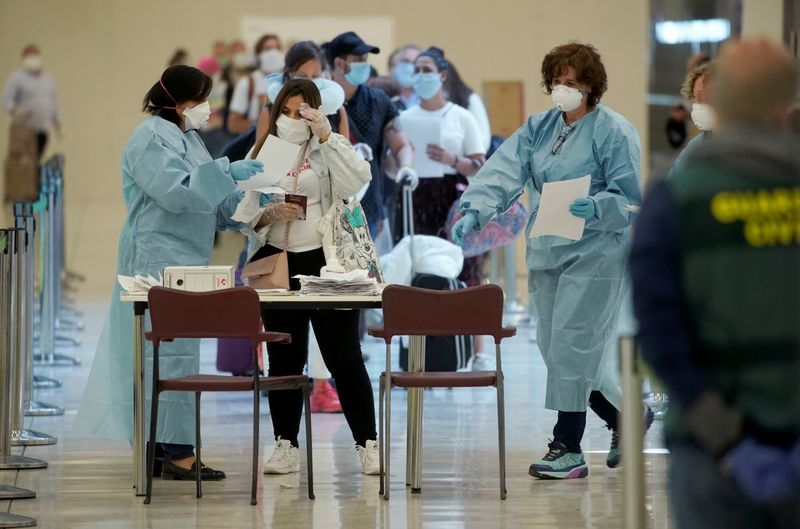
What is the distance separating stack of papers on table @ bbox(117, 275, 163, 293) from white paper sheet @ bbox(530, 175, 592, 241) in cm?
134

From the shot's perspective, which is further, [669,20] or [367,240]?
[669,20]

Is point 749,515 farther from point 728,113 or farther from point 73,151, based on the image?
point 73,151

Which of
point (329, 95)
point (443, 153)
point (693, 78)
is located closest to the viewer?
point (693, 78)

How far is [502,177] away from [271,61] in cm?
602

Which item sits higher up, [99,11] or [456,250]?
[99,11]

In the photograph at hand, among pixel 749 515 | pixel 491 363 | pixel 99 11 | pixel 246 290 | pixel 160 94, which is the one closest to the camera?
pixel 749 515

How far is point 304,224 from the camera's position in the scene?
5027 millimetres

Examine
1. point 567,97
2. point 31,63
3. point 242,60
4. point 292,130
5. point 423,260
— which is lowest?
point 423,260

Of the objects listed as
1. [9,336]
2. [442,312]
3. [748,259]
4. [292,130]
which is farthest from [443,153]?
[748,259]

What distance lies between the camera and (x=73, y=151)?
1752 centimetres

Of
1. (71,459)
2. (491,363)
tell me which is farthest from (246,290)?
(491,363)

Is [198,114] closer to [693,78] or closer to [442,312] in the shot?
[442,312]

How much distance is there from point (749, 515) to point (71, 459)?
3.62 metres

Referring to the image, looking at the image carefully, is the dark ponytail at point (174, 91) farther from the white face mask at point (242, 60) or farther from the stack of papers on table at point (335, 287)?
the white face mask at point (242, 60)
